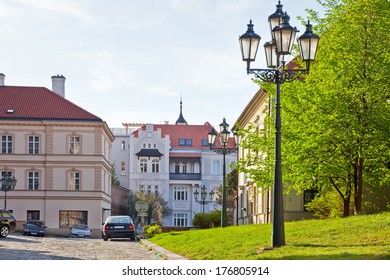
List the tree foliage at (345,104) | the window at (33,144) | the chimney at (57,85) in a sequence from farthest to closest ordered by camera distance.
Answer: the chimney at (57,85) → the window at (33,144) → the tree foliage at (345,104)

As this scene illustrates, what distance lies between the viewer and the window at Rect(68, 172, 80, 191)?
62844 millimetres

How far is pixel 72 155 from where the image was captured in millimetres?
63406

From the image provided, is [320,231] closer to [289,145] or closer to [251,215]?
[289,145]

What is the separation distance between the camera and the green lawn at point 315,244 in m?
15.8

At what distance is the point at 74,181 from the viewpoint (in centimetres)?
6294

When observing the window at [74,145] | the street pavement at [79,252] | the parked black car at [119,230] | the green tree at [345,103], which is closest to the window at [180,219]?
the window at [74,145]

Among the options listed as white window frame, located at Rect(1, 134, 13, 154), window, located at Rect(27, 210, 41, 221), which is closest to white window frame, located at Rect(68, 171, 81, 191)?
window, located at Rect(27, 210, 41, 221)

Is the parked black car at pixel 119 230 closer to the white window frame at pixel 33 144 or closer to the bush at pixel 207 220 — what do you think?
the bush at pixel 207 220

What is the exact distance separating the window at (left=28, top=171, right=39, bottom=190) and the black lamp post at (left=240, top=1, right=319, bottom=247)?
151 feet

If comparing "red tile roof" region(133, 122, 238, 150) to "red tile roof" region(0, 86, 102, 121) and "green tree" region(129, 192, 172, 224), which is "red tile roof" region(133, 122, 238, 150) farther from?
"red tile roof" region(0, 86, 102, 121)

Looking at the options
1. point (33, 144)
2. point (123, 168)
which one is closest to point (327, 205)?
point (33, 144)

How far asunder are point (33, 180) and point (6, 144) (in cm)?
352

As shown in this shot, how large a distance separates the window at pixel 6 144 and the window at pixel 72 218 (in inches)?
249

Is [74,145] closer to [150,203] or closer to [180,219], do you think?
[150,203]
